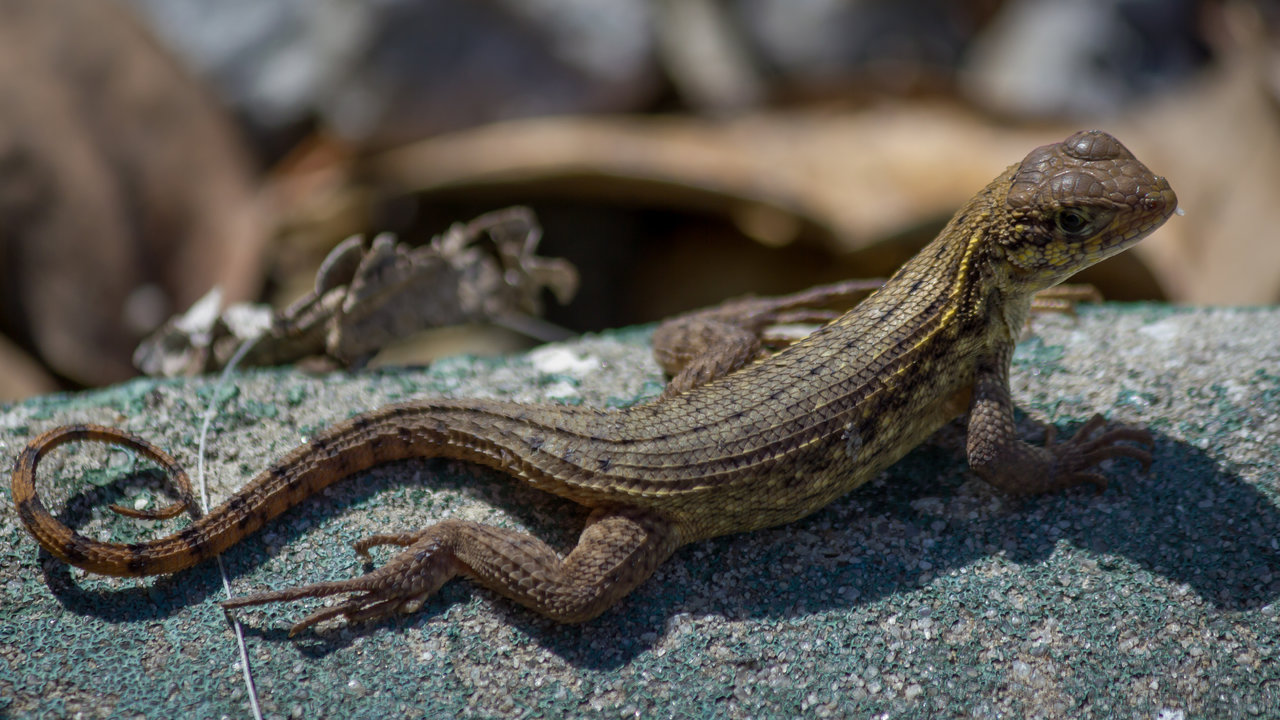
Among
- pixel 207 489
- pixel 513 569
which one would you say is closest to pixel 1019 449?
pixel 513 569

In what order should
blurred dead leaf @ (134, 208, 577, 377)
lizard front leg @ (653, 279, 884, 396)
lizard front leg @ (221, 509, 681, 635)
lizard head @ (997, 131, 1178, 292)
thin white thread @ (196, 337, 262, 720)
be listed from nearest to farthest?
thin white thread @ (196, 337, 262, 720) → lizard front leg @ (221, 509, 681, 635) → lizard head @ (997, 131, 1178, 292) → lizard front leg @ (653, 279, 884, 396) → blurred dead leaf @ (134, 208, 577, 377)

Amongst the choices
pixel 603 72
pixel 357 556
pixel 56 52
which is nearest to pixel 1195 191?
pixel 603 72

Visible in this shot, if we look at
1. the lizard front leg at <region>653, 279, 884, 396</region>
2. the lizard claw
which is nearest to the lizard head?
the lizard claw

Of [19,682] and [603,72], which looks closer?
[19,682]

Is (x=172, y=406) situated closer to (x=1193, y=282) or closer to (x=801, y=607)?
(x=801, y=607)

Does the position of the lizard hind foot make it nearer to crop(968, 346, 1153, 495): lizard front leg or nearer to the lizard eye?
crop(968, 346, 1153, 495): lizard front leg

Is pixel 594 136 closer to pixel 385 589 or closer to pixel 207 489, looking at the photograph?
pixel 207 489
